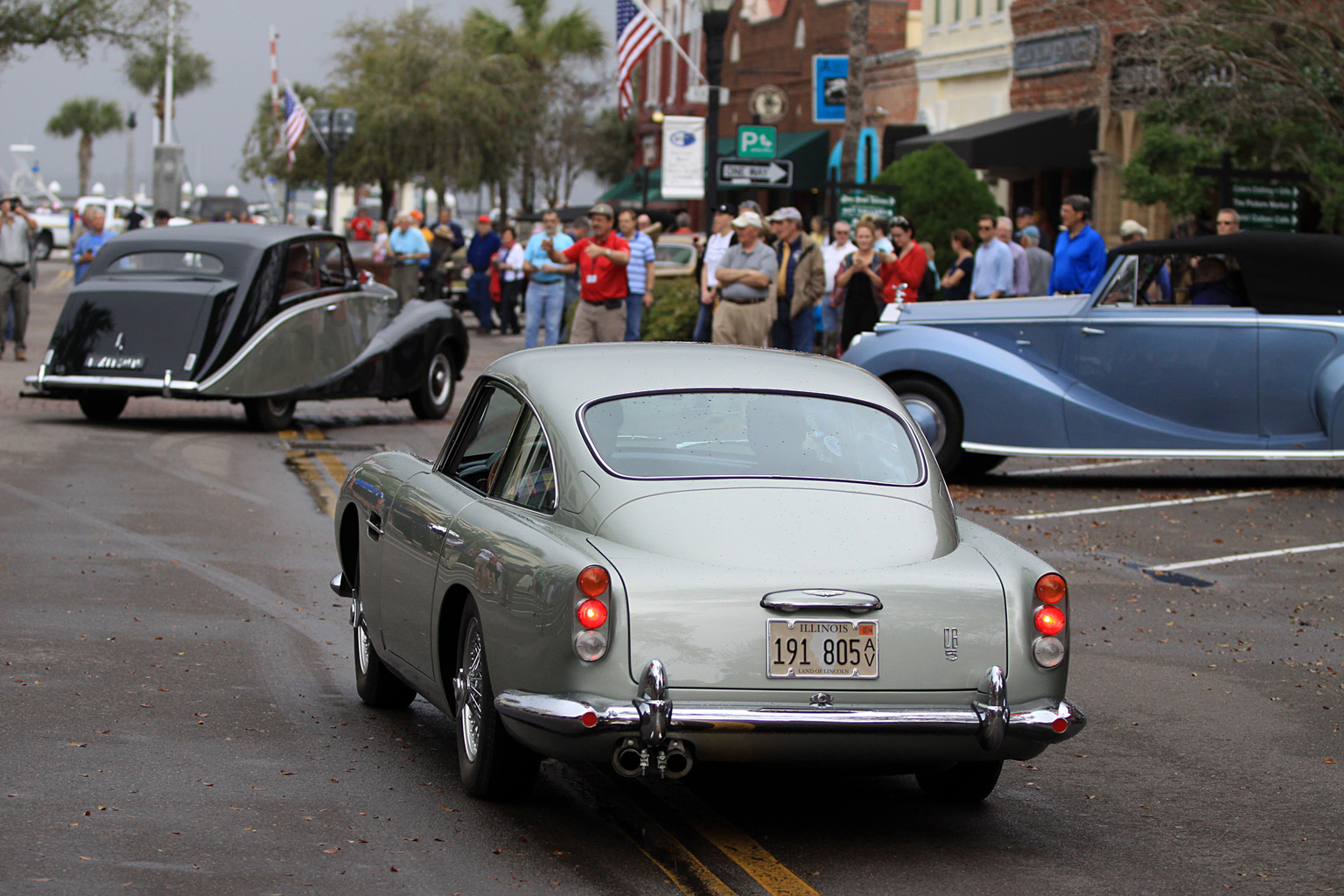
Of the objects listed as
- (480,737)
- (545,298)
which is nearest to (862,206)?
(545,298)

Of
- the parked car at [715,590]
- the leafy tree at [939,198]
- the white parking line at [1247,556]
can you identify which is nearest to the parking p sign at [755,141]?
the leafy tree at [939,198]

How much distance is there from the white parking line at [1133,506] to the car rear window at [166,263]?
→ 24.5 ft

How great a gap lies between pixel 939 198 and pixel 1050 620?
21.6 metres

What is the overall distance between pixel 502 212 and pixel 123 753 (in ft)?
185

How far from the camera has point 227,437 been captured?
15.5 m

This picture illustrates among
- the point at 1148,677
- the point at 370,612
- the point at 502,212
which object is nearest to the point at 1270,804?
the point at 1148,677

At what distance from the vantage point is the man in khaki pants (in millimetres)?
15992

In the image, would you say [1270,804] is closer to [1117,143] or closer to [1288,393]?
[1288,393]

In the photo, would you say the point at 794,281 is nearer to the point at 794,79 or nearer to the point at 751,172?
the point at 751,172

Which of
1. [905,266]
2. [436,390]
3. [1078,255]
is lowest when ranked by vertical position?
[436,390]

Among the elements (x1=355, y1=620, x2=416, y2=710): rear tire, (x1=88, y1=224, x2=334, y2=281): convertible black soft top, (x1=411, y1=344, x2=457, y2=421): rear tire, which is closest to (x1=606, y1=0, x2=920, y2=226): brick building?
(x1=411, y1=344, x2=457, y2=421): rear tire

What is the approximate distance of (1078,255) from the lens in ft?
53.3

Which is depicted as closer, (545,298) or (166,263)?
(166,263)

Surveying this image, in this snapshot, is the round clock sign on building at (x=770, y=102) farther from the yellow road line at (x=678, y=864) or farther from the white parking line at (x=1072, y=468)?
the yellow road line at (x=678, y=864)
